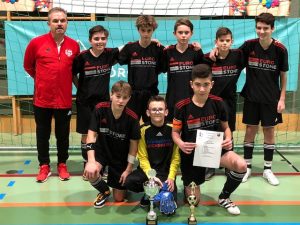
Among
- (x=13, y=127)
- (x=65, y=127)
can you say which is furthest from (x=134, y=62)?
(x=13, y=127)

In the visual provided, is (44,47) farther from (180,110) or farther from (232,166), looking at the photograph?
(232,166)

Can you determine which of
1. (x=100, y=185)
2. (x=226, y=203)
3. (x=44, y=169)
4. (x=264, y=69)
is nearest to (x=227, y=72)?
(x=264, y=69)

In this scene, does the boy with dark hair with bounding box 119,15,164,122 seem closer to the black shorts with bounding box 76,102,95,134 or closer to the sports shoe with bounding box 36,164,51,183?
the black shorts with bounding box 76,102,95,134

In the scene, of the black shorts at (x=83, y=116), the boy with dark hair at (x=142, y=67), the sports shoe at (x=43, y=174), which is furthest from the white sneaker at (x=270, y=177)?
the sports shoe at (x=43, y=174)

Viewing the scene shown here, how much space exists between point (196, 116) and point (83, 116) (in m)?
1.17

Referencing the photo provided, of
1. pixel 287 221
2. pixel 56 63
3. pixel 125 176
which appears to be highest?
pixel 56 63

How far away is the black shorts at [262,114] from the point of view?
333 cm

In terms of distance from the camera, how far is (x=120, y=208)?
2.89 m

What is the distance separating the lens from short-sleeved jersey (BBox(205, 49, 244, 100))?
3.27m

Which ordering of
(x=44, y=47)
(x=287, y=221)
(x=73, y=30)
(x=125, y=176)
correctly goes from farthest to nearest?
(x=73, y=30), (x=44, y=47), (x=125, y=176), (x=287, y=221)

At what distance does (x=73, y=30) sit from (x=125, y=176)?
2.60 meters

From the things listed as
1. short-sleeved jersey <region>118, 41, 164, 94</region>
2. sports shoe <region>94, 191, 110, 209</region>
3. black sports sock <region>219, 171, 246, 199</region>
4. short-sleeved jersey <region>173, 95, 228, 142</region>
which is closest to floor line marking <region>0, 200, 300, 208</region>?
sports shoe <region>94, 191, 110, 209</region>

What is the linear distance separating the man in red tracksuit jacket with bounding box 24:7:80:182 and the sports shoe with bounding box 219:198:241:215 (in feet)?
5.17

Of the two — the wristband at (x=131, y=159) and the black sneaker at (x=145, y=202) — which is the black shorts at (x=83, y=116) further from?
the black sneaker at (x=145, y=202)
